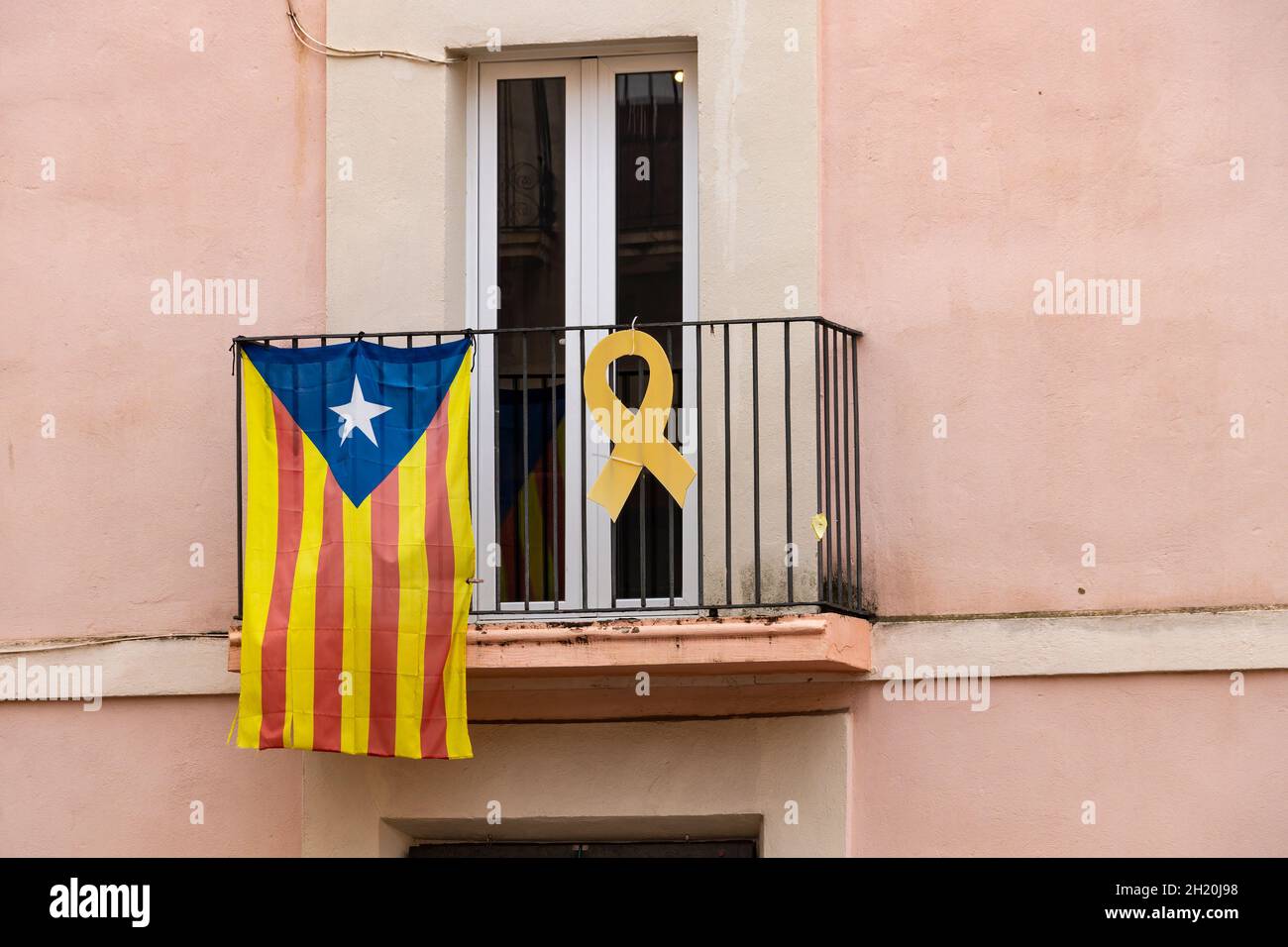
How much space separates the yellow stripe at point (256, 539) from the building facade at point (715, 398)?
40 cm

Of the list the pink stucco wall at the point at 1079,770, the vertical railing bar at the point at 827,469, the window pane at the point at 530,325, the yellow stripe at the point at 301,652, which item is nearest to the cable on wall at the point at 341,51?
the window pane at the point at 530,325

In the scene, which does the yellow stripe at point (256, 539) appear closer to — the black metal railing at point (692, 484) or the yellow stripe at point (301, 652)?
the yellow stripe at point (301, 652)

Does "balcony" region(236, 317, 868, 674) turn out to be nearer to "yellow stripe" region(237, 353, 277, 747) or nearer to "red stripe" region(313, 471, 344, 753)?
"yellow stripe" region(237, 353, 277, 747)

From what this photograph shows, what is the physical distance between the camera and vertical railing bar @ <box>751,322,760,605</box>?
959 cm

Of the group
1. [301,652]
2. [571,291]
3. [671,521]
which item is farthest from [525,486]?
[301,652]

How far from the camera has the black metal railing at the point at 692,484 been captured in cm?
982

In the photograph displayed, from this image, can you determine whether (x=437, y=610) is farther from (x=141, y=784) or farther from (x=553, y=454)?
(x=141, y=784)

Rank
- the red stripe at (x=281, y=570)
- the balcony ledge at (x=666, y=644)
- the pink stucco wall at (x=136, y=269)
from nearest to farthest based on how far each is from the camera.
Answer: the balcony ledge at (x=666, y=644) < the red stripe at (x=281, y=570) < the pink stucco wall at (x=136, y=269)

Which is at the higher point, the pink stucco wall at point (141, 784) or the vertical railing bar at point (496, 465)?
the vertical railing bar at point (496, 465)

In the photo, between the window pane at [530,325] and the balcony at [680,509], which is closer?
the balcony at [680,509]

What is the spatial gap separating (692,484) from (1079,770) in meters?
2.15
